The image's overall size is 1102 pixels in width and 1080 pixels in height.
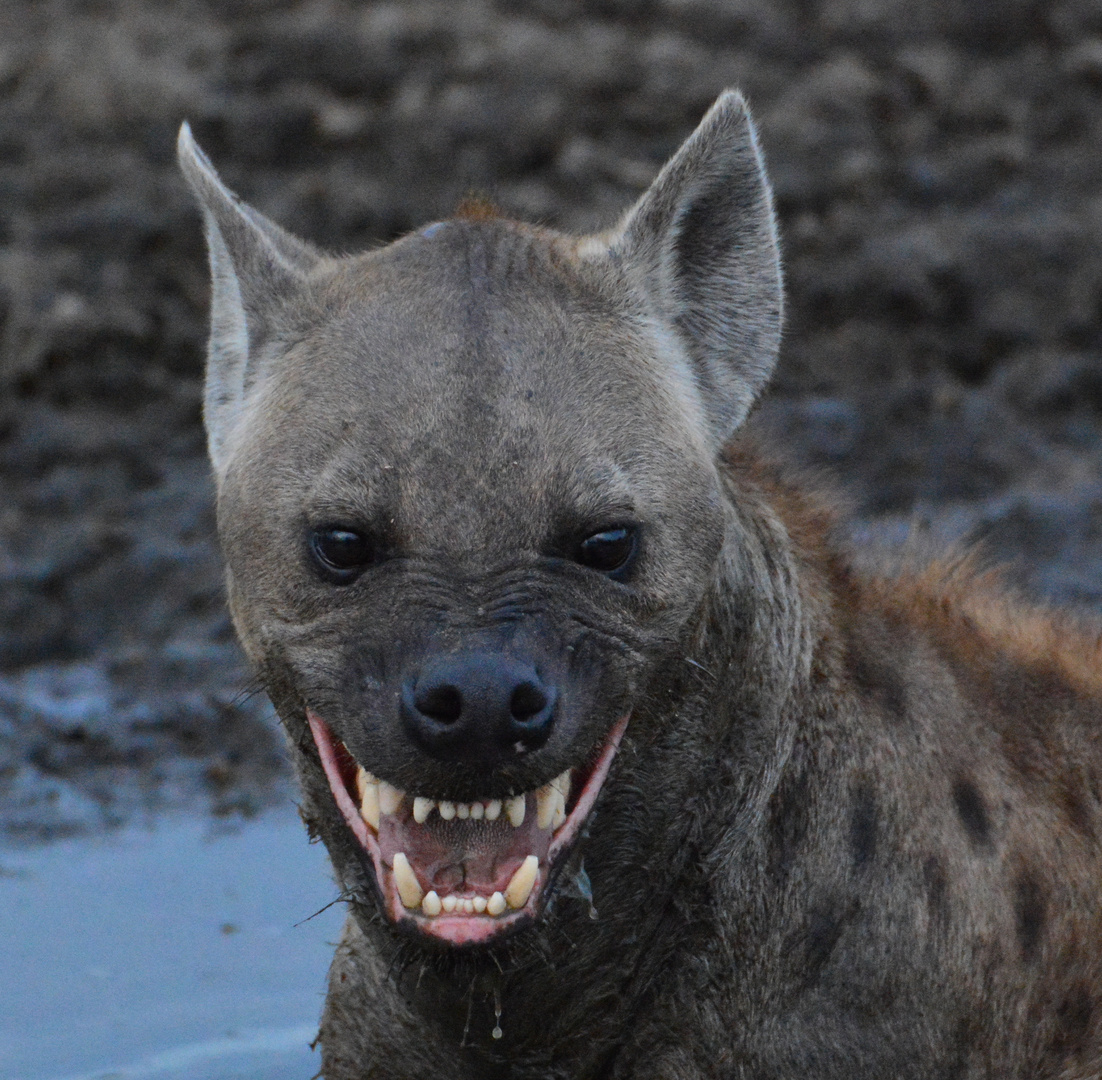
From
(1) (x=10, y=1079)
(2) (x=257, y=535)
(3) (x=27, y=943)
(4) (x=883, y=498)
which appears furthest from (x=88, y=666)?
(2) (x=257, y=535)

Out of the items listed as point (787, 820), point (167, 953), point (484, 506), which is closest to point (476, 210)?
point (484, 506)

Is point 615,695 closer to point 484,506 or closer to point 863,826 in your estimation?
point 484,506

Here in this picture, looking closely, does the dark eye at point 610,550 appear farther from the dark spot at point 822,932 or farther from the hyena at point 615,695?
the dark spot at point 822,932

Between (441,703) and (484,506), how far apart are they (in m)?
0.34

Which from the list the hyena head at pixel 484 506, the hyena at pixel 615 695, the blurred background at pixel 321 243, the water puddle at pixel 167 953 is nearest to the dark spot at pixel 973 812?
the hyena at pixel 615 695

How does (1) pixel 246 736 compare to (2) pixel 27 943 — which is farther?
(1) pixel 246 736

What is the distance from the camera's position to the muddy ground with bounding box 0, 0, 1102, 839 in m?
6.88

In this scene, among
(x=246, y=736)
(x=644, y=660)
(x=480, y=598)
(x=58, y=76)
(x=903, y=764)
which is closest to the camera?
(x=480, y=598)

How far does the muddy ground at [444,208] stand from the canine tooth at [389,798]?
2980mm

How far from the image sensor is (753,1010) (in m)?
3.71

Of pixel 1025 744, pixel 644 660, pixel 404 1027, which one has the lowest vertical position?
pixel 404 1027

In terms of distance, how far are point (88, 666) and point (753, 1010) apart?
11.9ft

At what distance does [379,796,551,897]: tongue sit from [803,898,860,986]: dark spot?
567 millimetres

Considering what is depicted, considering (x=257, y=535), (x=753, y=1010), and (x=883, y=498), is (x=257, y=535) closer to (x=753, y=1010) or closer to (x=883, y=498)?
(x=753, y=1010)
